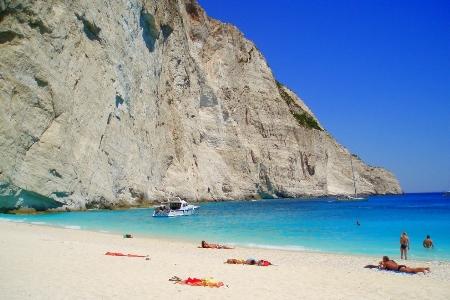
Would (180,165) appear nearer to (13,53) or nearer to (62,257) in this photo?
(13,53)

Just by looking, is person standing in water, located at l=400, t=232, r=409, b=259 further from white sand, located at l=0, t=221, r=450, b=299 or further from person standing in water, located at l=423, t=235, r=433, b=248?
person standing in water, located at l=423, t=235, r=433, b=248

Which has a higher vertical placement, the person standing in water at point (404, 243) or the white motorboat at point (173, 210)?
the white motorboat at point (173, 210)

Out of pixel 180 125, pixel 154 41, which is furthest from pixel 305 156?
pixel 154 41

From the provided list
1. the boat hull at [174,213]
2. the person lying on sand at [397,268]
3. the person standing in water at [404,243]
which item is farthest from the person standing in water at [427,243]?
the boat hull at [174,213]

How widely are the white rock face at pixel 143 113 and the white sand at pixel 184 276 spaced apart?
18.8 m

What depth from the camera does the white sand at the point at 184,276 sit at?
7.92 m

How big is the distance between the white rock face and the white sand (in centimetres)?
1880

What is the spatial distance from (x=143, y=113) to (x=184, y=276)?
35.2 meters

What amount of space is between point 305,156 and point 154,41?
34.5 meters

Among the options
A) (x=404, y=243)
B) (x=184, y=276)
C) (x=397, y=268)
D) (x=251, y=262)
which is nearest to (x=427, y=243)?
(x=404, y=243)

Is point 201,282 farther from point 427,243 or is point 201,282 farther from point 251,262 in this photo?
point 427,243

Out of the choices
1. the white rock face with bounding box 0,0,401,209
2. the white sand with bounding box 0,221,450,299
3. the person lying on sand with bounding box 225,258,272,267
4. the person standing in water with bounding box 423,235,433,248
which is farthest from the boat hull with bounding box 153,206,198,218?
the person lying on sand with bounding box 225,258,272,267

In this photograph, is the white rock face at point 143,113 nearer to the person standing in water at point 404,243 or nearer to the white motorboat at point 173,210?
the white motorboat at point 173,210

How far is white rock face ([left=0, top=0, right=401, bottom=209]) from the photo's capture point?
31.2m
